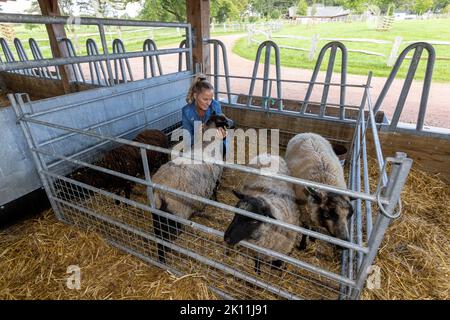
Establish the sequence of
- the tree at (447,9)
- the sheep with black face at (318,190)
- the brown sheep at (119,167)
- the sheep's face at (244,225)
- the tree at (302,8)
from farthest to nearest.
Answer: the tree at (302,8)
the tree at (447,9)
the brown sheep at (119,167)
the sheep with black face at (318,190)
the sheep's face at (244,225)

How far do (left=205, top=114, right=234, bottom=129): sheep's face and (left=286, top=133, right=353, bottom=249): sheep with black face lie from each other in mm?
971

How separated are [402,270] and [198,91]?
2.96 m

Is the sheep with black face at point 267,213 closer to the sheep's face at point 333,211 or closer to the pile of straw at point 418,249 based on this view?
the sheep's face at point 333,211

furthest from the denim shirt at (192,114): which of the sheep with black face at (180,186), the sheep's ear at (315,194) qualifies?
the sheep's ear at (315,194)

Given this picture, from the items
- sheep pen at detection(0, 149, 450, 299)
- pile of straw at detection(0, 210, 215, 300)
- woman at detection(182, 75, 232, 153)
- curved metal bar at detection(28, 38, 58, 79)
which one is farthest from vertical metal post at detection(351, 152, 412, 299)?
curved metal bar at detection(28, 38, 58, 79)

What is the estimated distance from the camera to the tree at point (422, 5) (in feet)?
111

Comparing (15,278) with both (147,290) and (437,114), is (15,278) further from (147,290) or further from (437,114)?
(437,114)

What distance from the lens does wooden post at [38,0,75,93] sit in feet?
18.1

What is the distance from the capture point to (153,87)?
4418mm

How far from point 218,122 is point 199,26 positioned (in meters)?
2.34

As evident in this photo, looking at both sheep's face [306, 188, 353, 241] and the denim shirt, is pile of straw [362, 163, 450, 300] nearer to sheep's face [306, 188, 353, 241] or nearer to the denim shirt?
sheep's face [306, 188, 353, 241]

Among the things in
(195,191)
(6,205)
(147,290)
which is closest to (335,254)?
(195,191)

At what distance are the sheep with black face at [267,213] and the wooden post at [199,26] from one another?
8.86ft

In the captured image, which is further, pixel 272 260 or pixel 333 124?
pixel 333 124
